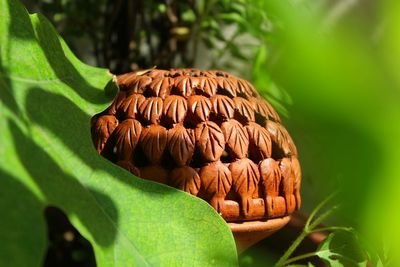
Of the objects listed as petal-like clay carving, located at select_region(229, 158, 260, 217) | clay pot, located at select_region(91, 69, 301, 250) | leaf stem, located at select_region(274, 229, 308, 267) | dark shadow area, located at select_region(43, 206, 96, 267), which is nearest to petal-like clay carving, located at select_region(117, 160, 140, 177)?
clay pot, located at select_region(91, 69, 301, 250)

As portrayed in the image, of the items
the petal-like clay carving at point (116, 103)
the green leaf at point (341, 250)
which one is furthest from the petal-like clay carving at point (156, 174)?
the green leaf at point (341, 250)

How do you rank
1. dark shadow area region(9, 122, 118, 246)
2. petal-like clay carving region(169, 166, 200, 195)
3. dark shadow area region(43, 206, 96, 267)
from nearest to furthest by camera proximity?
dark shadow area region(9, 122, 118, 246) → petal-like clay carving region(169, 166, 200, 195) → dark shadow area region(43, 206, 96, 267)

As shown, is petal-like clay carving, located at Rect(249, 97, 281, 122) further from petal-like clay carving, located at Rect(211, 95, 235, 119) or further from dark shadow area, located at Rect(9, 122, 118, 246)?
Answer: dark shadow area, located at Rect(9, 122, 118, 246)

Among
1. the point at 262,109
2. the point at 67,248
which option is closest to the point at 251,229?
the point at 262,109

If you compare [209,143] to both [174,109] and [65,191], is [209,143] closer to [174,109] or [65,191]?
[174,109]

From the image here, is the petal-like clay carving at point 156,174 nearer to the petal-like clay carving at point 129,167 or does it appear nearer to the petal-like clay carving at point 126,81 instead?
the petal-like clay carving at point 129,167

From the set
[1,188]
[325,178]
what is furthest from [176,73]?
[325,178]
